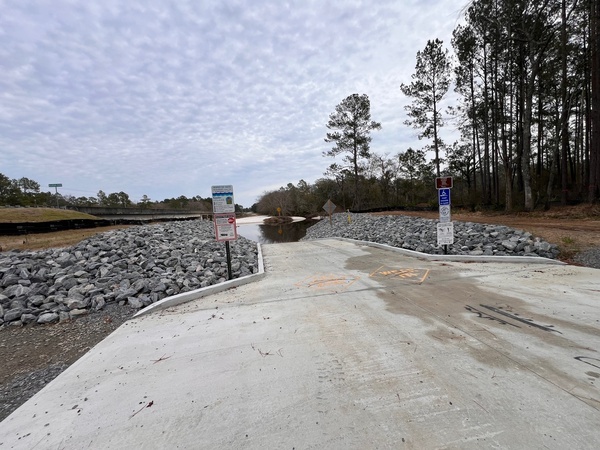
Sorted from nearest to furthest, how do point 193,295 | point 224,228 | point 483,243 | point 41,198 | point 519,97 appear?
point 193,295 < point 224,228 < point 483,243 < point 519,97 < point 41,198

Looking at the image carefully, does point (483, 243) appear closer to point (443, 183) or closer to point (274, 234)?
point (443, 183)

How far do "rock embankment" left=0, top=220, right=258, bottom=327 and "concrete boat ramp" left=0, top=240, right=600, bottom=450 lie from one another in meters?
1.29

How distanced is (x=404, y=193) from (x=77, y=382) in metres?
54.4

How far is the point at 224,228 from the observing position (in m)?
6.64

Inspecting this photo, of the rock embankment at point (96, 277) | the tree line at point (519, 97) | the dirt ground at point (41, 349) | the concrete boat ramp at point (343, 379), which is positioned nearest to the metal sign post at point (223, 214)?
the rock embankment at point (96, 277)

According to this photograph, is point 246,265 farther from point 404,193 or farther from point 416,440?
point 404,193

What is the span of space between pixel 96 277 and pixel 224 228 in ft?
10.8

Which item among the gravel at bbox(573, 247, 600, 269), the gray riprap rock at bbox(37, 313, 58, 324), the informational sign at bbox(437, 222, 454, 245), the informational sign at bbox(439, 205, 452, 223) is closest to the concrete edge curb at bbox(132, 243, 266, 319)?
the gray riprap rock at bbox(37, 313, 58, 324)

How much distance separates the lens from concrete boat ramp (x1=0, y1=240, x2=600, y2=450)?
1.98 metres

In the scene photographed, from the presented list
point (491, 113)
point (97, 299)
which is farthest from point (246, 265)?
point (491, 113)

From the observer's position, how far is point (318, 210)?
66.7 meters

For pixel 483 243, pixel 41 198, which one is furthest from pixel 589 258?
pixel 41 198

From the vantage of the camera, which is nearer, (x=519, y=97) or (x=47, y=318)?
(x=47, y=318)

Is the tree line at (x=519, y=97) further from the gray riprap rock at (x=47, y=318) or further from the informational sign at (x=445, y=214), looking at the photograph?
the gray riprap rock at (x=47, y=318)
